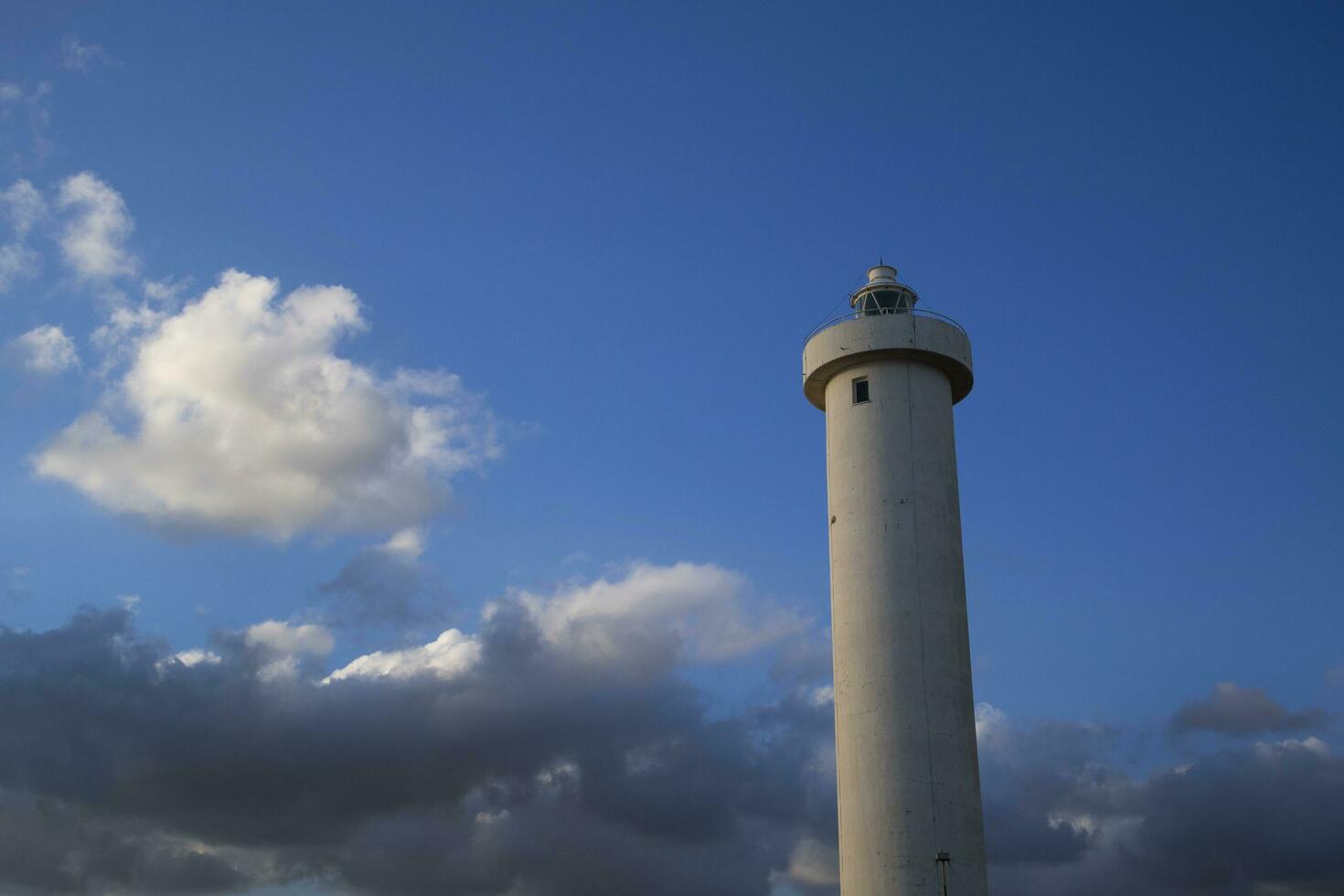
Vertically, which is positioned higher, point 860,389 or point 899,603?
point 860,389

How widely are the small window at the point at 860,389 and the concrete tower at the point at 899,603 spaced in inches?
1.8

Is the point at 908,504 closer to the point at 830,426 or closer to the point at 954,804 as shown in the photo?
the point at 830,426

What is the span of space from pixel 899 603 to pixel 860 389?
7988 millimetres

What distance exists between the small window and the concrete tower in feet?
0.15

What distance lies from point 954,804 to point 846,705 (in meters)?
4.53

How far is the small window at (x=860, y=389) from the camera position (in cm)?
4634

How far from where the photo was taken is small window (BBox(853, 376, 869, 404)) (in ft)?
152

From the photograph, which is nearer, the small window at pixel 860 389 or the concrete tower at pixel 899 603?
the concrete tower at pixel 899 603

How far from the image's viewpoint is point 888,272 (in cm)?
4966

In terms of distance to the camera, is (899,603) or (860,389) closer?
(899,603)

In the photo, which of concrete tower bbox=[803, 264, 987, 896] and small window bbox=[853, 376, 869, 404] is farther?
small window bbox=[853, 376, 869, 404]

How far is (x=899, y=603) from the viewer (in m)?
43.0

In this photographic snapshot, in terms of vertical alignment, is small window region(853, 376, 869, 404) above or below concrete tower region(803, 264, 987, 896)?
above

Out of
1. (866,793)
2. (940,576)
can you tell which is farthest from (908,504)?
(866,793)
